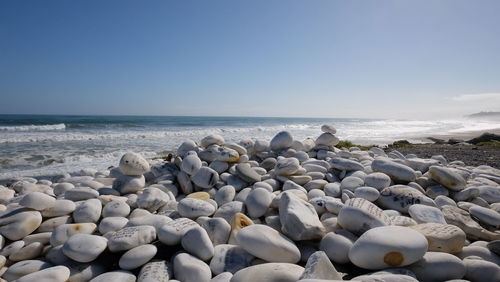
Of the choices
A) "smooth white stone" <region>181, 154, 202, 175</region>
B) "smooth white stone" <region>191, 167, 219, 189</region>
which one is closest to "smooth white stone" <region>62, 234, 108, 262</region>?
"smooth white stone" <region>191, 167, 219, 189</region>

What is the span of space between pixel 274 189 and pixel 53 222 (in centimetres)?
212

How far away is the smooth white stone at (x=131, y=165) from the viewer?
3146mm

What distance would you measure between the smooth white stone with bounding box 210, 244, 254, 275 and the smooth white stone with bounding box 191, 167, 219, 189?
1326 millimetres

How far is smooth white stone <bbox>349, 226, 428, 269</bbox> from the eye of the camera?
1429 mm

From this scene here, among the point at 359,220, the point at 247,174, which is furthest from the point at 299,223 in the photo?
the point at 247,174

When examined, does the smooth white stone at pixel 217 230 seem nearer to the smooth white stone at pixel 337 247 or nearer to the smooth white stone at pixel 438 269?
the smooth white stone at pixel 337 247

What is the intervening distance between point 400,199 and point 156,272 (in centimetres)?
221

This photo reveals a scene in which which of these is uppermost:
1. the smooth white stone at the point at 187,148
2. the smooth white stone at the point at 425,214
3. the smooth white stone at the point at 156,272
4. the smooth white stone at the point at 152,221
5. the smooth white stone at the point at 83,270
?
the smooth white stone at the point at 187,148

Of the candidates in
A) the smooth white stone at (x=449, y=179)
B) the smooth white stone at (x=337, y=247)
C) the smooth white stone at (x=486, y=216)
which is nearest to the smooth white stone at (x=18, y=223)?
the smooth white stone at (x=337, y=247)

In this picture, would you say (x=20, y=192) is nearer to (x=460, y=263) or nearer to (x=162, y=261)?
(x=162, y=261)

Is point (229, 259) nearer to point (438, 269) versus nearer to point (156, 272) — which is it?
point (156, 272)

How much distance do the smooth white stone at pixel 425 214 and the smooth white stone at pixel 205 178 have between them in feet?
6.68

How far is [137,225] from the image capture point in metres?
2.00

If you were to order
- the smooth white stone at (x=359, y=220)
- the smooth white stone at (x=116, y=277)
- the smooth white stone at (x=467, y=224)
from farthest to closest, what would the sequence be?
the smooth white stone at (x=467, y=224) < the smooth white stone at (x=359, y=220) < the smooth white stone at (x=116, y=277)
